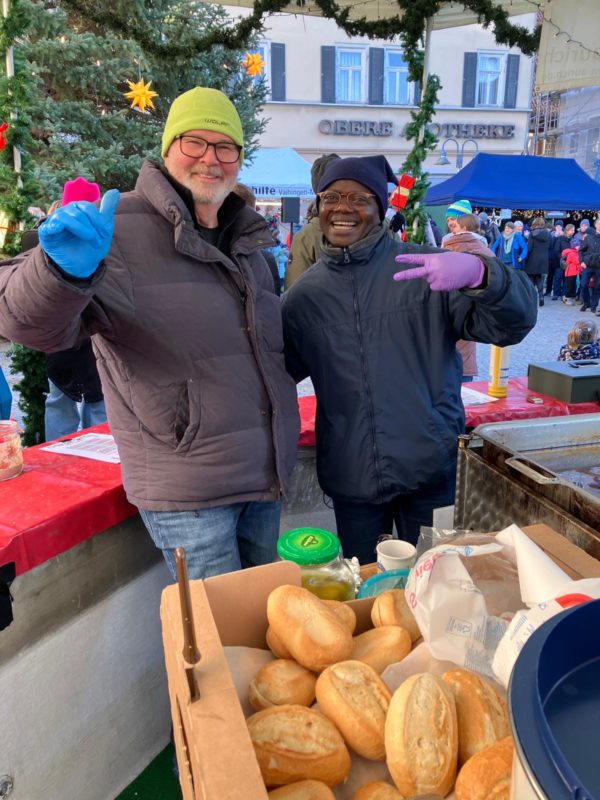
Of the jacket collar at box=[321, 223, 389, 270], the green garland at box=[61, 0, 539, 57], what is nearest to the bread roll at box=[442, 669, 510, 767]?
the jacket collar at box=[321, 223, 389, 270]

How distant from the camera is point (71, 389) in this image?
3.57 meters

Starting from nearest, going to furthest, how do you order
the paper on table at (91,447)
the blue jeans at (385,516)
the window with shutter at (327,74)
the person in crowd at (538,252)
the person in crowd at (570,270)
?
the blue jeans at (385,516) < the paper on table at (91,447) < the person in crowd at (538,252) < the person in crowd at (570,270) < the window with shutter at (327,74)

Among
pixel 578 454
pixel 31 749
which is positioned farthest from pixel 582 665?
pixel 31 749

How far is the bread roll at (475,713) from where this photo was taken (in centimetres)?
79

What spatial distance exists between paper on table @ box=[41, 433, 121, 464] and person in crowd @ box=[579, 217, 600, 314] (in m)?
11.6

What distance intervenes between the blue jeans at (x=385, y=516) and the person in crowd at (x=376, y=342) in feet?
0.14

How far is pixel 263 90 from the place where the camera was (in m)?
8.39

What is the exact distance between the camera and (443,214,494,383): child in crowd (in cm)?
313

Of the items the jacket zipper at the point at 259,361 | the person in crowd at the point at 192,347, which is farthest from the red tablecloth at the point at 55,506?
the jacket zipper at the point at 259,361

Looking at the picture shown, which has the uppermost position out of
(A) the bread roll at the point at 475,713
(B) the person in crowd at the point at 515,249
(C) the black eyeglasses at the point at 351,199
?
(C) the black eyeglasses at the point at 351,199

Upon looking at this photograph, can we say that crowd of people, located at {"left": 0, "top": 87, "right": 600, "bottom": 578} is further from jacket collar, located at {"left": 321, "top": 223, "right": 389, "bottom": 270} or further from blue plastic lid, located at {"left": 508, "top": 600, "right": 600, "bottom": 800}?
blue plastic lid, located at {"left": 508, "top": 600, "right": 600, "bottom": 800}

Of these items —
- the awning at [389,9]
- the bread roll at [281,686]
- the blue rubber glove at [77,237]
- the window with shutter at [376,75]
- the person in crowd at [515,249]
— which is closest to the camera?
the bread roll at [281,686]

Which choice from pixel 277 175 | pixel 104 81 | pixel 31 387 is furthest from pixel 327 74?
pixel 31 387

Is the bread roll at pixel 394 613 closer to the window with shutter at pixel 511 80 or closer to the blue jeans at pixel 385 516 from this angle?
the blue jeans at pixel 385 516
